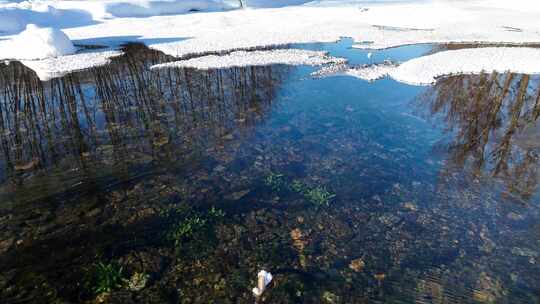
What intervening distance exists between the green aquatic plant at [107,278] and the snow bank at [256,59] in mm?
13152

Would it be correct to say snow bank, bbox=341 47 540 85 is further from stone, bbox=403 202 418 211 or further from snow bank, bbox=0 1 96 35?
snow bank, bbox=0 1 96 35

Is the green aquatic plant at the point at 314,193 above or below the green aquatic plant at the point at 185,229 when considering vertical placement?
above

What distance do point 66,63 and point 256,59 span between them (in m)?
10.9

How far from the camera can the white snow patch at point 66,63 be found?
17.0 metres

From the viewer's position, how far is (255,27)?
2972 cm

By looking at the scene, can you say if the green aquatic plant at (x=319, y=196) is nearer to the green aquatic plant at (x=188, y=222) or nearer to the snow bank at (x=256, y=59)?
the green aquatic plant at (x=188, y=222)

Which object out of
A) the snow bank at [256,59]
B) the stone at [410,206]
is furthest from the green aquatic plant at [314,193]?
the snow bank at [256,59]

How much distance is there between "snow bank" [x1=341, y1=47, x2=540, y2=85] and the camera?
50.0ft

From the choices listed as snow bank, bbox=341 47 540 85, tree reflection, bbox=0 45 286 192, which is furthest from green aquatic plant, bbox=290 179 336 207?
snow bank, bbox=341 47 540 85

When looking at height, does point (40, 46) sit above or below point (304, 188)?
above


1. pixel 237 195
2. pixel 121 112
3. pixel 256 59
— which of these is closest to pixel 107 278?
pixel 237 195

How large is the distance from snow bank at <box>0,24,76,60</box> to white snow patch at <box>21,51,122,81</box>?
2.29 ft

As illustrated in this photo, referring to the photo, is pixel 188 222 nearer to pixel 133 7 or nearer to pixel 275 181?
pixel 275 181

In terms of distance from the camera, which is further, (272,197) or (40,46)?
(40,46)
